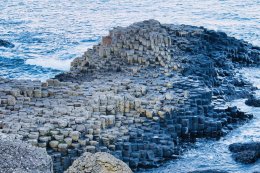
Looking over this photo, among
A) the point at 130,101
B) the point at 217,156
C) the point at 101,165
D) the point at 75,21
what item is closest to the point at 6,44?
the point at 75,21

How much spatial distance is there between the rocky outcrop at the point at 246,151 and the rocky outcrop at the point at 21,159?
9.79 metres

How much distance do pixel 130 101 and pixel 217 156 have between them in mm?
3052

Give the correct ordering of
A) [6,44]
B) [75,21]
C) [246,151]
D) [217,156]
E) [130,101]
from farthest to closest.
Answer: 1. [75,21]
2. [6,44]
3. [130,101]
4. [217,156]
5. [246,151]

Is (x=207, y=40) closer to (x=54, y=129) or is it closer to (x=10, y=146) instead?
(x=54, y=129)

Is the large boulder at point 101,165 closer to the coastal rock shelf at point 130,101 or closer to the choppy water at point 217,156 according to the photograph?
the coastal rock shelf at point 130,101

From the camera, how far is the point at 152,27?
2628 centimetres

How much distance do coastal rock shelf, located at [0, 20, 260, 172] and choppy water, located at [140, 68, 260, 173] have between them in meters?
0.34

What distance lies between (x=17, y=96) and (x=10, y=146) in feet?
35.3

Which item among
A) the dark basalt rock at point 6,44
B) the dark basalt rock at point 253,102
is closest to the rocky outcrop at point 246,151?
the dark basalt rock at point 253,102

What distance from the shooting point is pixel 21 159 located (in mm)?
6906

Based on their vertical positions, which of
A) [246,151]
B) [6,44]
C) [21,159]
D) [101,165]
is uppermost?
[21,159]

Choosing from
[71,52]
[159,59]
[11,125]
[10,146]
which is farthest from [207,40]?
[10,146]

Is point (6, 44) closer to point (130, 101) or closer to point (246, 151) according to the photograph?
point (130, 101)

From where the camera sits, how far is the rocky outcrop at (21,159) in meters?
6.75
